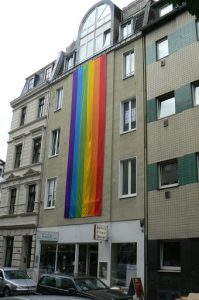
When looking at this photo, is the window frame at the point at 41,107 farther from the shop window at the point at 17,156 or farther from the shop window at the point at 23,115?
the shop window at the point at 17,156

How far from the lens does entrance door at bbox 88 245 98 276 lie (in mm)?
21109

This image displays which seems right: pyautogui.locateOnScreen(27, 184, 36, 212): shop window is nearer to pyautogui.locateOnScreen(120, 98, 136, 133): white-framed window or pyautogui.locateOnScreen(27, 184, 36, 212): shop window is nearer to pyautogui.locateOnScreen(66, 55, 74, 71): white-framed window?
pyautogui.locateOnScreen(66, 55, 74, 71): white-framed window

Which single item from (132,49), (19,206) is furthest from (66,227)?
(132,49)

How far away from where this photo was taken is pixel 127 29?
23984 mm

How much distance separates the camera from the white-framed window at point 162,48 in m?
20.3

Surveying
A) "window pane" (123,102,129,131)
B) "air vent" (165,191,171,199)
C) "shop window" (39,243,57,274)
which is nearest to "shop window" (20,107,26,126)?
"shop window" (39,243,57,274)

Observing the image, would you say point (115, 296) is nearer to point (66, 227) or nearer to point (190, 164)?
point (190, 164)

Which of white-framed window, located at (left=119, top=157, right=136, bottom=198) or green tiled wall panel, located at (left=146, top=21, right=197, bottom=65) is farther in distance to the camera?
white-framed window, located at (left=119, top=157, right=136, bottom=198)

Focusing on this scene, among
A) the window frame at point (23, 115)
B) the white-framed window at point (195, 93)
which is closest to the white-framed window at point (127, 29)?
the white-framed window at point (195, 93)

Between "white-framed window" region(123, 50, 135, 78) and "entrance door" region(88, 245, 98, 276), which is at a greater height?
"white-framed window" region(123, 50, 135, 78)

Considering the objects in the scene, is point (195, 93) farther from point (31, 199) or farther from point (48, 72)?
point (48, 72)

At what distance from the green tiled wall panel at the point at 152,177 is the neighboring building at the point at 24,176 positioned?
9.77 meters

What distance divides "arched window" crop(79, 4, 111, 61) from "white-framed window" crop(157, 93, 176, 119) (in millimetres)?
6869

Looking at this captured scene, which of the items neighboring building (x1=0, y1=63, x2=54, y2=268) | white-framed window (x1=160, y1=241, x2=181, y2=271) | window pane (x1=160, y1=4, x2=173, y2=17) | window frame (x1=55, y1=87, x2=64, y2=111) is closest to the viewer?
white-framed window (x1=160, y1=241, x2=181, y2=271)
